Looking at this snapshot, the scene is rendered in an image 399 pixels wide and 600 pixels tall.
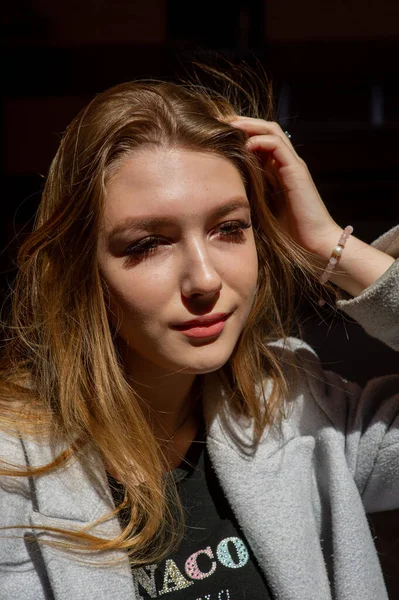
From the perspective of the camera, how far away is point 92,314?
1066 mm

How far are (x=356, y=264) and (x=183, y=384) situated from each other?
36 centimetres

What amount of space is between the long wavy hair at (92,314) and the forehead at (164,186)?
17 mm

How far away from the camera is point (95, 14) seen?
4.25ft

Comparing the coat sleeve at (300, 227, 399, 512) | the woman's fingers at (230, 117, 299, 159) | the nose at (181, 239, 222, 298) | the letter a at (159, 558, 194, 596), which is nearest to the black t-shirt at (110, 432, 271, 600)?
the letter a at (159, 558, 194, 596)

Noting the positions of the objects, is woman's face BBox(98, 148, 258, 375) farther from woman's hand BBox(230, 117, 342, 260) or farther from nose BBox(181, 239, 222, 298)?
woman's hand BBox(230, 117, 342, 260)

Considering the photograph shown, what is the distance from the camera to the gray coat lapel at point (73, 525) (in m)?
1.00

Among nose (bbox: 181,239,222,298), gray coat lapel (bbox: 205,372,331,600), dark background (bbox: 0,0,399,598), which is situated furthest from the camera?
dark background (bbox: 0,0,399,598)

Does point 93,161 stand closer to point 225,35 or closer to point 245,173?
point 245,173

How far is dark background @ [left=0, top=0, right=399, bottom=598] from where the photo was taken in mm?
1293

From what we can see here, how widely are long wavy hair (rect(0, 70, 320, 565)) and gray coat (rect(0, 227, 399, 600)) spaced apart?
3 centimetres

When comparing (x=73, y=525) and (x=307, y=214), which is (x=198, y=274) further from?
(x=73, y=525)

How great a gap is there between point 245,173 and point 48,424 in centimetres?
51

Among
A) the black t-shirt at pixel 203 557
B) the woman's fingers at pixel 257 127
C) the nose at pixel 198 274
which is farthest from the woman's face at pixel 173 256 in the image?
the black t-shirt at pixel 203 557

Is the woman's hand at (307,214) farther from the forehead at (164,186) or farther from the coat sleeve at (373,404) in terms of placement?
the forehead at (164,186)
